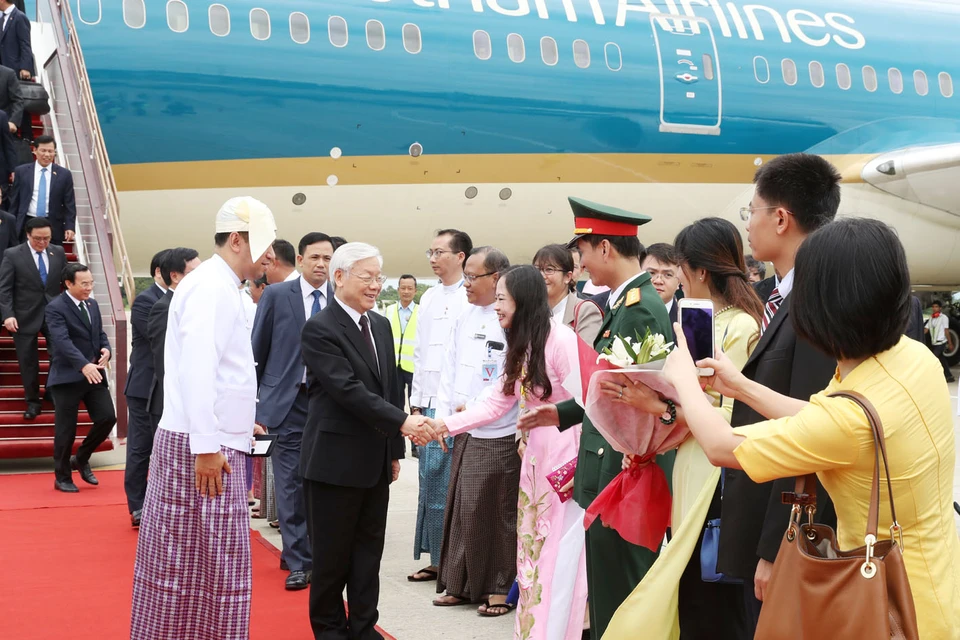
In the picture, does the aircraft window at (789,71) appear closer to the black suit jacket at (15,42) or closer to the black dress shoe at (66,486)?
the black suit jacket at (15,42)

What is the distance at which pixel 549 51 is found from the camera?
34.3 feet

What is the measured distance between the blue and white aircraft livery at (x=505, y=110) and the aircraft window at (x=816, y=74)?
0.9 inches

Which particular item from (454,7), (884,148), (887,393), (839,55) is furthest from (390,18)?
(887,393)

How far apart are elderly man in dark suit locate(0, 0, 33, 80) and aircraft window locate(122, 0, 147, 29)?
1135 mm

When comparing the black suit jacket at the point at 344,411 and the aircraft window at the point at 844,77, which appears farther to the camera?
the aircraft window at the point at 844,77

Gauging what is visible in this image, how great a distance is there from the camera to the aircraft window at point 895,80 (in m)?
12.6

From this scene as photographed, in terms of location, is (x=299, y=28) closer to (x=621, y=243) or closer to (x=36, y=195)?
(x=36, y=195)

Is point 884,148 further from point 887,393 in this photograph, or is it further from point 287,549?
point 887,393

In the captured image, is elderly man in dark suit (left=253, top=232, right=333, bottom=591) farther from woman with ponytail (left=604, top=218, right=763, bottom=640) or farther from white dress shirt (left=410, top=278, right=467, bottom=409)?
woman with ponytail (left=604, top=218, right=763, bottom=640)

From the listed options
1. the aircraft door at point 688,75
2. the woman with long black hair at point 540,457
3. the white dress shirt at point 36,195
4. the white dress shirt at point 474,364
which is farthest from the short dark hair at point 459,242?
the aircraft door at point 688,75

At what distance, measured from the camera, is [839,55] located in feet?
40.0

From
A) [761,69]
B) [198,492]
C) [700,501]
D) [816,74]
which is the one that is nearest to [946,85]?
[816,74]

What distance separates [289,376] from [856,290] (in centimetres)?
363

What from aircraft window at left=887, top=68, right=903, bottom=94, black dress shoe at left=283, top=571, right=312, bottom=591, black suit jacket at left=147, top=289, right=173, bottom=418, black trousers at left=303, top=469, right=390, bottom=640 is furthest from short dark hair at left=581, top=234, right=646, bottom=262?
aircraft window at left=887, top=68, right=903, bottom=94
